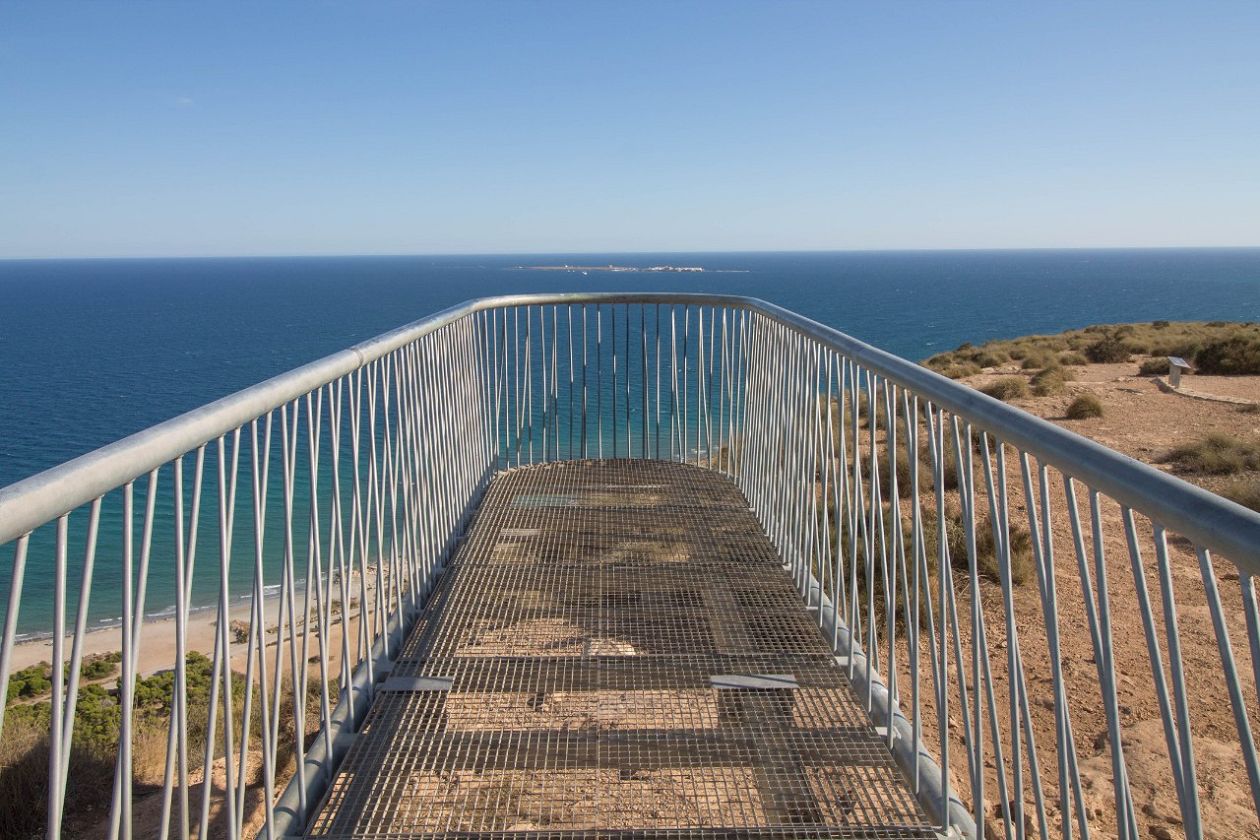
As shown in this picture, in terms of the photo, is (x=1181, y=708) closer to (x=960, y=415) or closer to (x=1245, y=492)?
(x=960, y=415)

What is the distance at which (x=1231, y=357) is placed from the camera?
55.8 ft

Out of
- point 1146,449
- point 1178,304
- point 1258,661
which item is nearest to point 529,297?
point 1258,661

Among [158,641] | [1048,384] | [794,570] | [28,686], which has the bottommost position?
[158,641]

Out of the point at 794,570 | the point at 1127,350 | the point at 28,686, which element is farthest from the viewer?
the point at 1127,350

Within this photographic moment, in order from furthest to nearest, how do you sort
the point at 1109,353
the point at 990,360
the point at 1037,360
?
the point at 990,360 → the point at 1109,353 → the point at 1037,360

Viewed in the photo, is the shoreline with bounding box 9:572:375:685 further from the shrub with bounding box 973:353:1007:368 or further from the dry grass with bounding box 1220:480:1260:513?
the shrub with bounding box 973:353:1007:368

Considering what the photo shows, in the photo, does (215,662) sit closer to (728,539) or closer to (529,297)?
(728,539)

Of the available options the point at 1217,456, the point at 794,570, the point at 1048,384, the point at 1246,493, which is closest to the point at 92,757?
the point at 794,570

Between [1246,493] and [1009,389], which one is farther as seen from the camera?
[1009,389]

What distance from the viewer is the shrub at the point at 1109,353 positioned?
20641mm

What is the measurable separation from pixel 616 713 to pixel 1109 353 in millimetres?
20800

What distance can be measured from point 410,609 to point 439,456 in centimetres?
94

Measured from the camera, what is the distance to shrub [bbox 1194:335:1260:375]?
16812mm

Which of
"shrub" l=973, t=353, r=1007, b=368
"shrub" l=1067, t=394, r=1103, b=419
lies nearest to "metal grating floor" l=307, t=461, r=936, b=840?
→ "shrub" l=1067, t=394, r=1103, b=419
